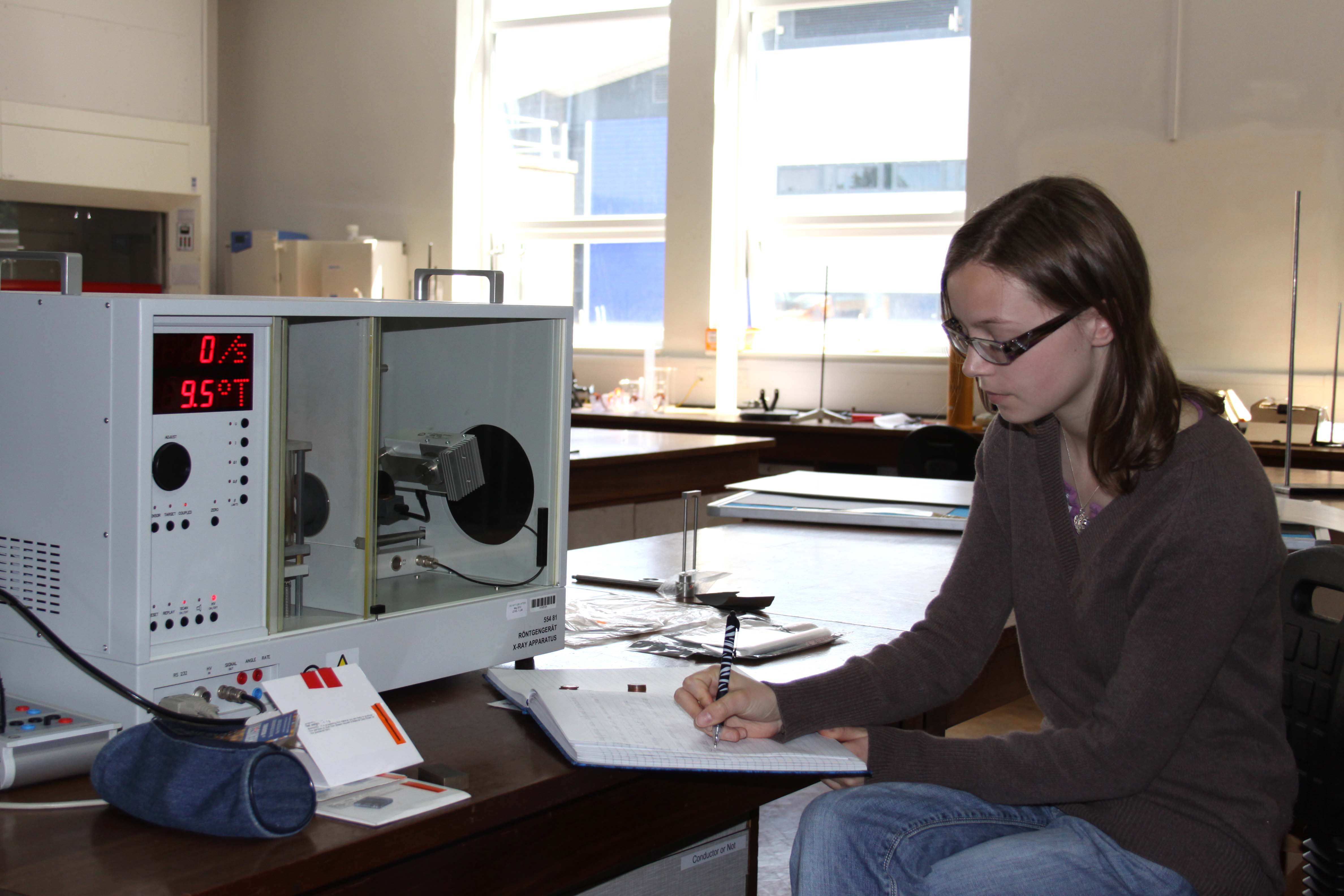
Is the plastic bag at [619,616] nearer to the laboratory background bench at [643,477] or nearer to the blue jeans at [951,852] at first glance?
the blue jeans at [951,852]

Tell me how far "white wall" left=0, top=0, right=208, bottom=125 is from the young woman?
202 inches

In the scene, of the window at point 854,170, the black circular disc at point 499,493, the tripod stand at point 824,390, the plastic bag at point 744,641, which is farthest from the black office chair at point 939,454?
the black circular disc at point 499,493

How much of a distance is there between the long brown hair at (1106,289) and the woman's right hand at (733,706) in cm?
39

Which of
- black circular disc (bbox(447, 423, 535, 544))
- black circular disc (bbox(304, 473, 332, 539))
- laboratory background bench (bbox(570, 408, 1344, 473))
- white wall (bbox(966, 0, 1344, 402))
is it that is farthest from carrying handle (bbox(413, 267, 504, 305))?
white wall (bbox(966, 0, 1344, 402))

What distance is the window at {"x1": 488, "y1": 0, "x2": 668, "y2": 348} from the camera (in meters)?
5.60

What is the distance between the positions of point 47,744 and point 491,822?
0.34 m

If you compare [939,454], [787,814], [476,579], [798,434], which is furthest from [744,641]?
[798,434]

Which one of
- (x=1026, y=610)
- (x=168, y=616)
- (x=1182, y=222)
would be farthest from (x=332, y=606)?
(x=1182, y=222)

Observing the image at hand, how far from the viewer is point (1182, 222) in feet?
14.2

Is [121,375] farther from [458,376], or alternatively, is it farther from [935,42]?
[935,42]

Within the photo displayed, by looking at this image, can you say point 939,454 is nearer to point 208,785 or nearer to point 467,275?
point 467,275

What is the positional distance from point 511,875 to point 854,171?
4.62m

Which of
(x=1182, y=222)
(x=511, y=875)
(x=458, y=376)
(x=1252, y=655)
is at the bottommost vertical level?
(x=511, y=875)

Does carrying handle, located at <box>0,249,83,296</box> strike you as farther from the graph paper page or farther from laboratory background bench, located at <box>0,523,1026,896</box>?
the graph paper page
